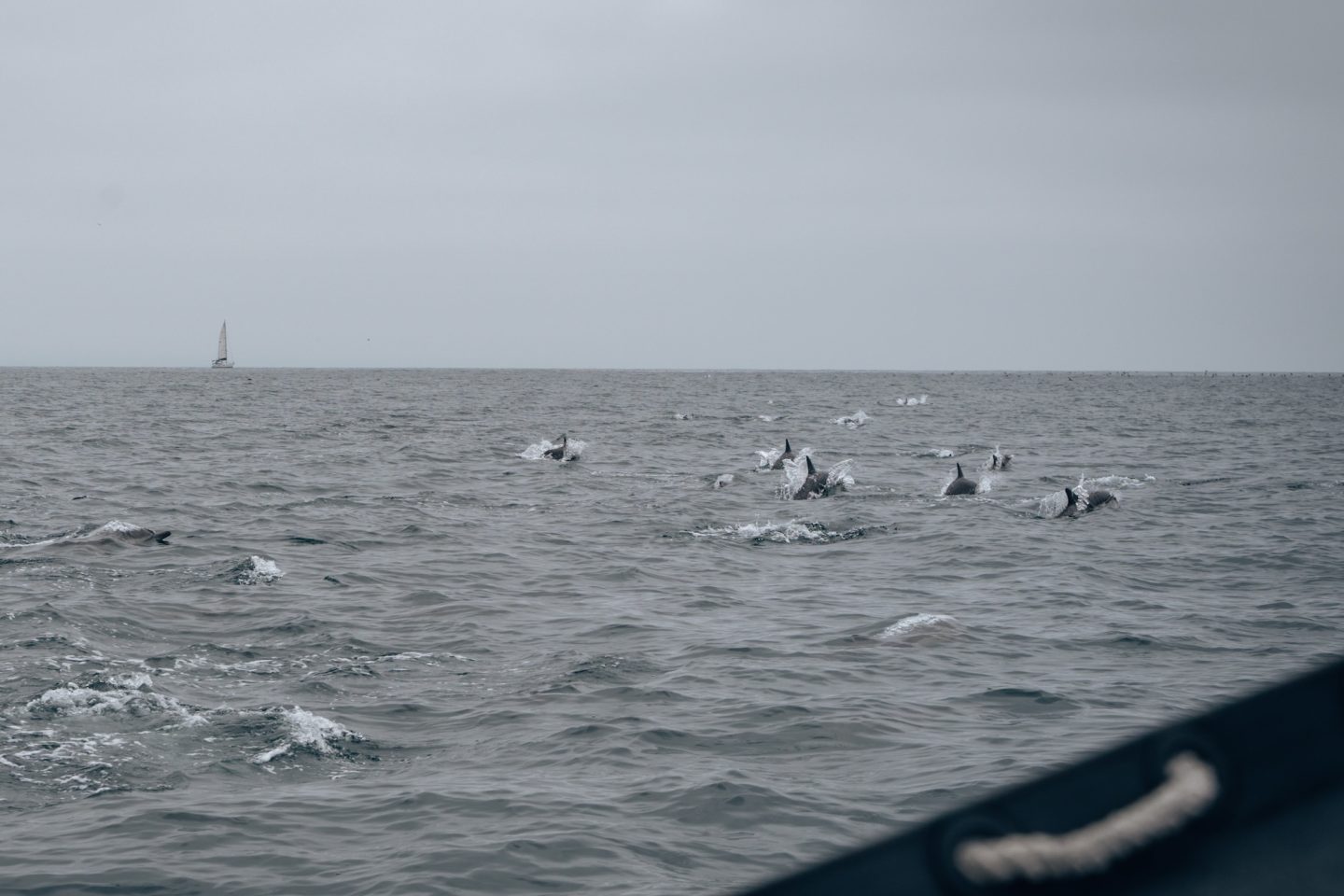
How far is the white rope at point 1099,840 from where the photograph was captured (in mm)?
1366

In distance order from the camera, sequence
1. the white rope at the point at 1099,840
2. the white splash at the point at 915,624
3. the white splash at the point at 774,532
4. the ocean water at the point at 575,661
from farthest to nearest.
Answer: the white splash at the point at 774,532 → the white splash at the point at 915,624 → the ocean water at the point at 575,661 → the white rope at the point at 1099,840

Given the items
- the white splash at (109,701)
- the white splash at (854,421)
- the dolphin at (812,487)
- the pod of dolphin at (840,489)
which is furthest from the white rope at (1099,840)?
the white splash at (854,421)

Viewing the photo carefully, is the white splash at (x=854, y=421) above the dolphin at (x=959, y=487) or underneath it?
above

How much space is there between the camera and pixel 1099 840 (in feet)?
4.50

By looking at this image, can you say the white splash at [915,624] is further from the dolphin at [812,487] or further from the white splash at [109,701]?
the dolphin at [812,487]

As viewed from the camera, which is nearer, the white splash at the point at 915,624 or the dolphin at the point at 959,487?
the white splash at the point at 915,624

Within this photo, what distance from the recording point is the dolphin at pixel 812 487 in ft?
87.5

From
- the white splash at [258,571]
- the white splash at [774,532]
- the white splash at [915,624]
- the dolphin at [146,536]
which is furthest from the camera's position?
the white splash at [774,532]

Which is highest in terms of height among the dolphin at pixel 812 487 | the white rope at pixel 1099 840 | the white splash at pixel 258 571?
the white rope at pixel 1099 840

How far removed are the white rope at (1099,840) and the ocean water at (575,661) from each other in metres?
0.21

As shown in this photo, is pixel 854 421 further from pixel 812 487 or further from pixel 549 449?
pixel 812 487

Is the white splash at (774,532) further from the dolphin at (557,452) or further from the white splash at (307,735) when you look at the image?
the dolphin at (557,452)

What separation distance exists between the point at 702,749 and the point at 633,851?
6.55 feet

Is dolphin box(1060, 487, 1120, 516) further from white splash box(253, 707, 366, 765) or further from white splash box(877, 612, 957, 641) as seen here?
white splash box(253, 707, 366, 765)
